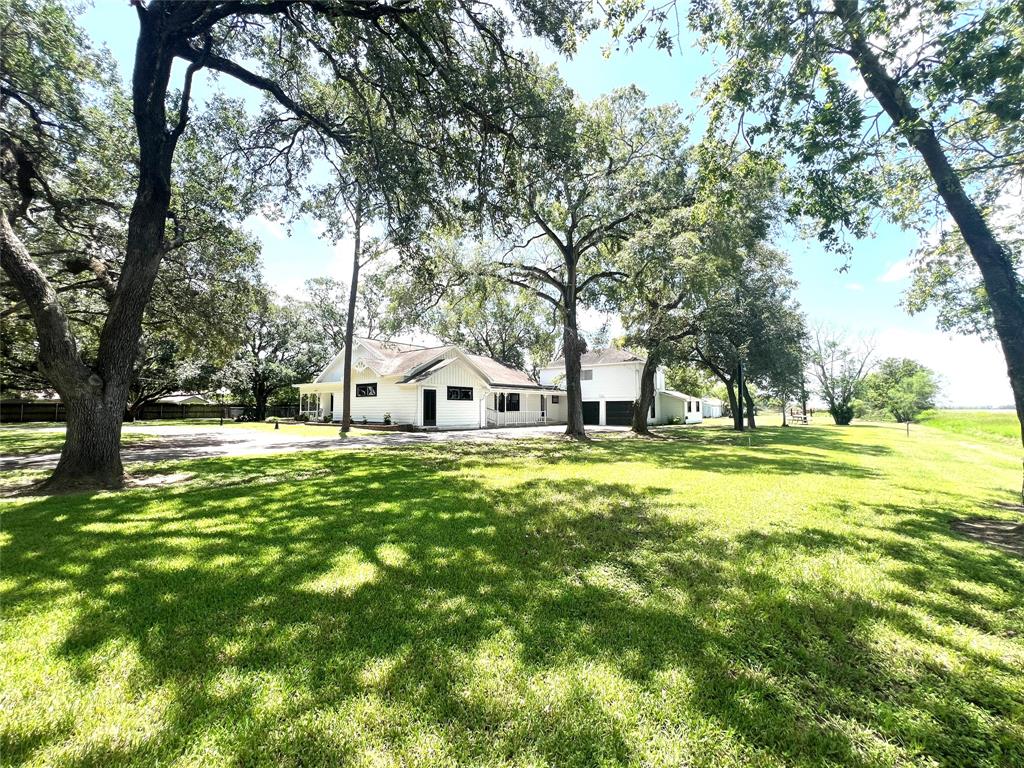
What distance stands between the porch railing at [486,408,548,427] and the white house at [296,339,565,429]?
0.07 metres

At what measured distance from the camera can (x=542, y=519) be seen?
5.37 m

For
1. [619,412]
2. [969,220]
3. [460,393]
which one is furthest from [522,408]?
[969,220]

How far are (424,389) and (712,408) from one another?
54.4 m

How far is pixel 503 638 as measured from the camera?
266 centimetres

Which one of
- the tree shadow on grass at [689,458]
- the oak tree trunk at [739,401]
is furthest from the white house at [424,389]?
the oak tree trunk at [739,401]

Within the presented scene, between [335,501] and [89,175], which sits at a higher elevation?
[89,175]

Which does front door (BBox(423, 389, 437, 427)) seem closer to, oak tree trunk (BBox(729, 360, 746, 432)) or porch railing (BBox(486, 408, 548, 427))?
porch railing (BBox(486, 408, 548, 427))

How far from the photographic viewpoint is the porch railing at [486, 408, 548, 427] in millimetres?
27609

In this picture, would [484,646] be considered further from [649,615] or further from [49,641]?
[49,641]

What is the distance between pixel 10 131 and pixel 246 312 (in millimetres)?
6542

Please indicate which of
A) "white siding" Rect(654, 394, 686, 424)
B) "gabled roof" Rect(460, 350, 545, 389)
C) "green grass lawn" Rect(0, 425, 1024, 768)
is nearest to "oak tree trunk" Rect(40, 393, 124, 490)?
"green grass lawn" Rect(0, 425, 1024, 768)

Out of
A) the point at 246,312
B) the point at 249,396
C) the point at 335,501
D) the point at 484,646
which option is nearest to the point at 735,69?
the point at 484,646

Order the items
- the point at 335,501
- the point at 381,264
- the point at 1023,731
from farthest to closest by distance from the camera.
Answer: the point at 381,264 < the point at 335,501 < the point at 1023,731

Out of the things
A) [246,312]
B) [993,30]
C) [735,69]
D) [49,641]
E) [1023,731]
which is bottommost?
[1023,731]
